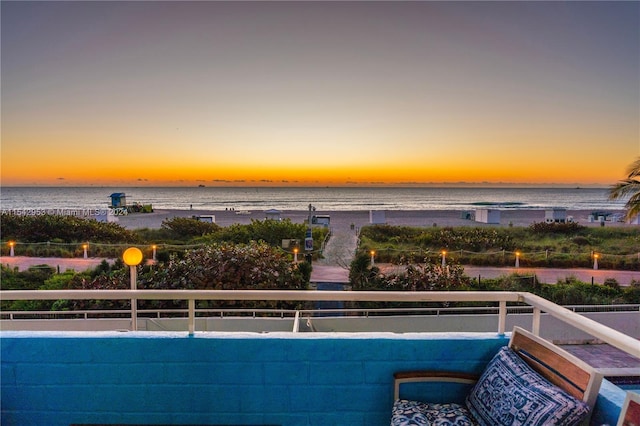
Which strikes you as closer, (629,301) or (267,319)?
(267,319)

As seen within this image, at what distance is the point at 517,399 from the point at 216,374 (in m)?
1.35

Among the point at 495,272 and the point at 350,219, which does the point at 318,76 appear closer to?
the point at 495,272

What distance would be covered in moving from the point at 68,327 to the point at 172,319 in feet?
5.11

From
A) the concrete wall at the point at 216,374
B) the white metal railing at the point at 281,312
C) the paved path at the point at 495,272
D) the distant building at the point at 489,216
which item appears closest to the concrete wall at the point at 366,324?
the white metal railing at the point at 281,312

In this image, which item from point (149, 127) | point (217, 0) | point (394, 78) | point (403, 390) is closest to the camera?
point (403, 390)

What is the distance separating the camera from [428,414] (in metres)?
1.72

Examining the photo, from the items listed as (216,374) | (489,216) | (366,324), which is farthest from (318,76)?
(489,216)

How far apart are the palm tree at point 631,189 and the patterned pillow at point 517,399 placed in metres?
8.38

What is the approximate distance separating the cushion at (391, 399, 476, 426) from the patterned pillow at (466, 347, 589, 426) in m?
0.05

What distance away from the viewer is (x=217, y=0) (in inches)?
168

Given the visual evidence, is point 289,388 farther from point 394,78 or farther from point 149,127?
point 149,127

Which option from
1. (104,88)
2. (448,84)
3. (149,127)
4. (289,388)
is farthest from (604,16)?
(149,127)

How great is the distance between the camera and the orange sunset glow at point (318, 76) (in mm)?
4246

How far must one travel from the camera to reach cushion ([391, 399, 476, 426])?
1656 mm
